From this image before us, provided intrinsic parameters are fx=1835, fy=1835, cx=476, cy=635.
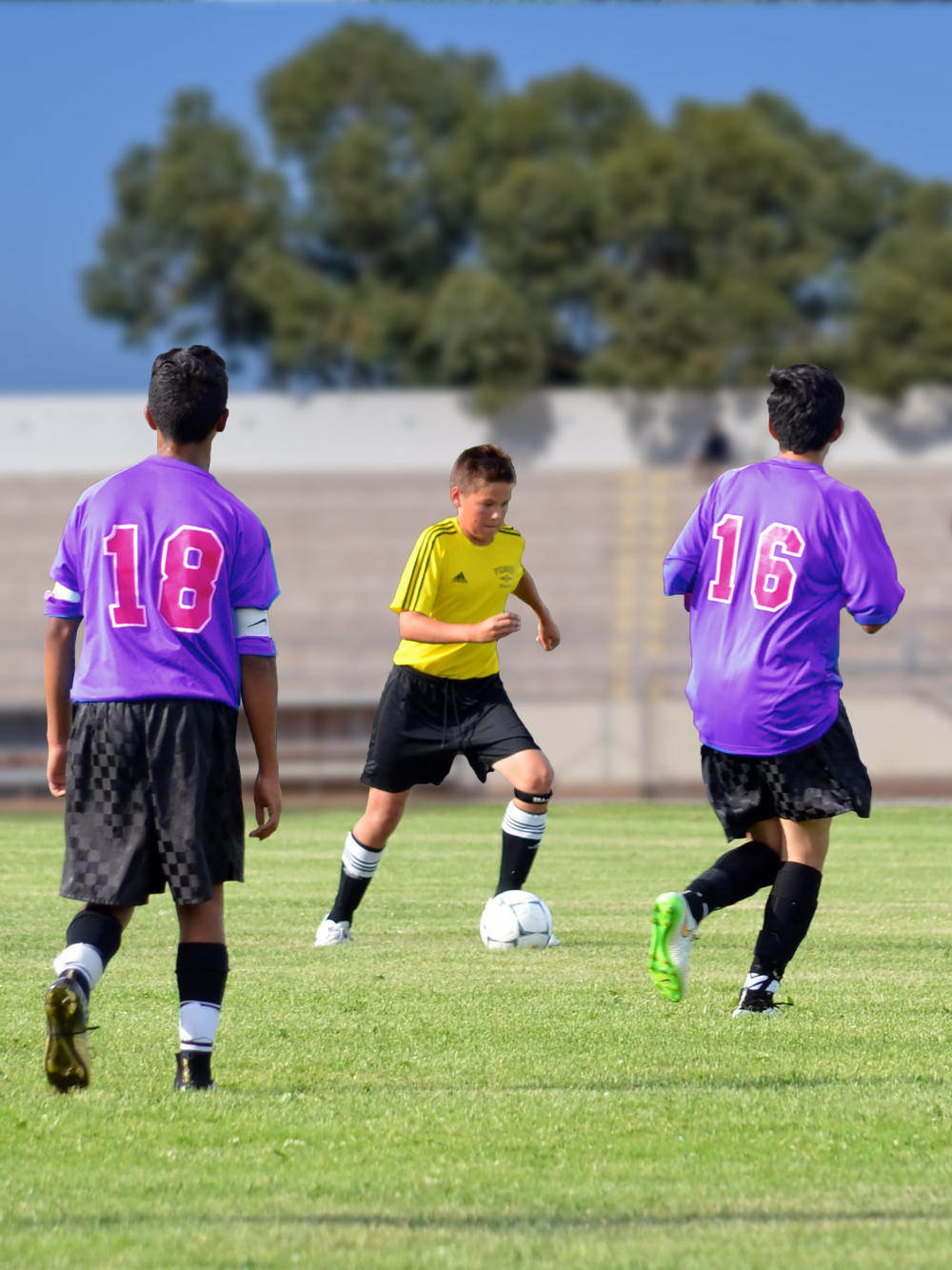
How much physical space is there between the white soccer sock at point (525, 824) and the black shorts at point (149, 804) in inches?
118

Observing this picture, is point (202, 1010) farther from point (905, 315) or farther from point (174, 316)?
point (174, 316)

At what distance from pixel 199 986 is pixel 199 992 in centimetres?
1

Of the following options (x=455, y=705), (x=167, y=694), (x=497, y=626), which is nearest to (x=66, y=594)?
(x=167, y=694)

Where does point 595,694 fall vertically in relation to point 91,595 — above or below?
below

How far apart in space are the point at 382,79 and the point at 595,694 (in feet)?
115

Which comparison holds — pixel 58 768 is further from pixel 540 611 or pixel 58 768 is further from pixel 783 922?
pixel 540 611

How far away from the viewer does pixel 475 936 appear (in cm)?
753

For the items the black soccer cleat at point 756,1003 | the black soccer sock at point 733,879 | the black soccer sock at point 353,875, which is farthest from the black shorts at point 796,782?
the black soccer sock at point 353,875

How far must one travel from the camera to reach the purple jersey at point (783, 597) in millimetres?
5445

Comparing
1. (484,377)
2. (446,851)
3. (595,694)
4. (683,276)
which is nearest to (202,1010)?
(446,851)

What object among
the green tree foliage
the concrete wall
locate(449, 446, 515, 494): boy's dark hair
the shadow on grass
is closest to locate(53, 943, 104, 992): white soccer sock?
the shadow on grass

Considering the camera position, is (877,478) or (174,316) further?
(174,316)

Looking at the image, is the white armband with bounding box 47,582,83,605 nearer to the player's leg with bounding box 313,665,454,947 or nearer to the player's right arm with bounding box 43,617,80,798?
the player's right arm with bounding box 43,617,80,798

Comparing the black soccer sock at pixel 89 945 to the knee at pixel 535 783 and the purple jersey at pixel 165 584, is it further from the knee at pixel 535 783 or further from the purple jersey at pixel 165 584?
the knee at pixel 535 783
